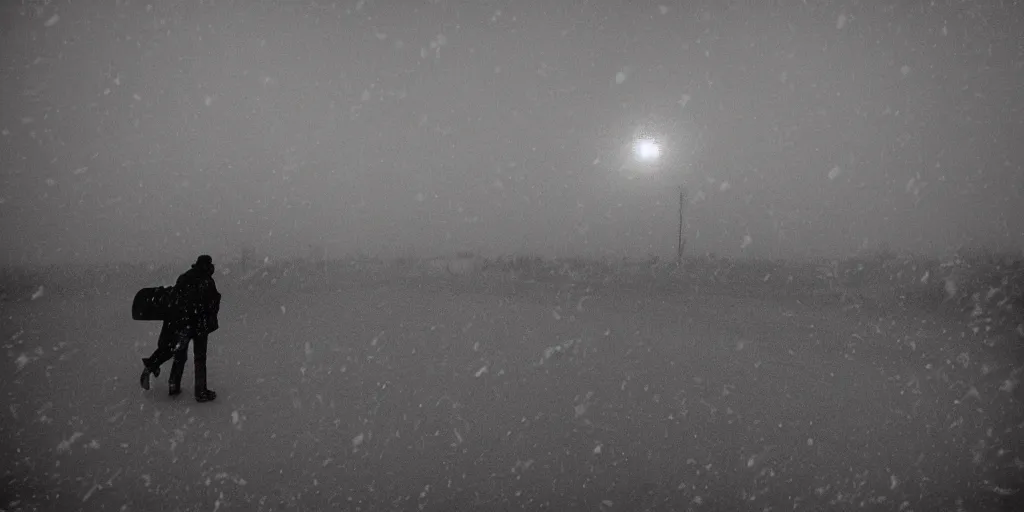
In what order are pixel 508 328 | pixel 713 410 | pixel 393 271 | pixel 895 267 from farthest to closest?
pixel 393 271 → pixel 895 267 → pixel 508 328 → pixel 713 410

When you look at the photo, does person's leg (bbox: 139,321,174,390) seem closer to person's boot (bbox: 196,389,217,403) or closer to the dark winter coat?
the dark winter coat

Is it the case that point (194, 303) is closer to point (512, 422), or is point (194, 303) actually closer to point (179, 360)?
point (179, 360)

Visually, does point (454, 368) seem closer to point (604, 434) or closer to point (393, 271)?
point (604, 434)

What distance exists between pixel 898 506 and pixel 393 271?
2247 cm

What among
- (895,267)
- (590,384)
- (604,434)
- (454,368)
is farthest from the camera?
(895,267)

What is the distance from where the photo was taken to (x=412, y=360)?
8820 mm

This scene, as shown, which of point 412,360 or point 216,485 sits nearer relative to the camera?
point 216,485

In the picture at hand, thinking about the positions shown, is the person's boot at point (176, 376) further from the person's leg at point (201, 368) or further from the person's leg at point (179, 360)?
the person's leg at point (201, 368)

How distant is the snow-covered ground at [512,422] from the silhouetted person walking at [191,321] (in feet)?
1.38

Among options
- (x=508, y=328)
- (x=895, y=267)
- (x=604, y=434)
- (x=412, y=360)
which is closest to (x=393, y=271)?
(x=508, y=328)

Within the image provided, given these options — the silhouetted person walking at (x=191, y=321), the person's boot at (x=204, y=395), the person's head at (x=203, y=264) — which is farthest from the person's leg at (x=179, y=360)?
the person's head at (x=203, y=264)

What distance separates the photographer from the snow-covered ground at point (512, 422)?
433 centimetres

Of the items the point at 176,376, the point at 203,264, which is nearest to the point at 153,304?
the point at 203,264

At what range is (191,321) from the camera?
234 inches
